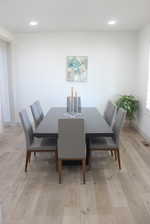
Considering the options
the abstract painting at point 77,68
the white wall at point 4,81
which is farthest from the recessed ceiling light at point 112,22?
the white wall at point 4,81

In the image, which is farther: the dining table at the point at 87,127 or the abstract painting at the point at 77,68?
the abstract painting at the point at 77,68

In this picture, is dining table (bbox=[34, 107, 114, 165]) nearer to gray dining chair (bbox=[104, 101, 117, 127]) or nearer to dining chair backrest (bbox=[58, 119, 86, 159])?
dining chair backrest (bbox=[58, 119, 86, 159])

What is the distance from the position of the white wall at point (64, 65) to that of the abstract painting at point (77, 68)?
114 mm

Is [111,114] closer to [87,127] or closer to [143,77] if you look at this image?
[87,127]

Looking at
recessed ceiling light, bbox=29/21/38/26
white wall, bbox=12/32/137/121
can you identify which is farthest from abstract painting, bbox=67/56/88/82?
recessed ceiling light, bbox=29/21/38/26

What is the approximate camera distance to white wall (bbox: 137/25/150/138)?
4520mm

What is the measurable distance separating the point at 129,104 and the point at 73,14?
8.33ft

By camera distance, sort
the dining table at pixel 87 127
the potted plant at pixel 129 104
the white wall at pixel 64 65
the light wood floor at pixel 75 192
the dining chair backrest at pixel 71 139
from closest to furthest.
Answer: the light wood floor at pixel 75 192
the dining chair backrest at pixel 71 139
the dining table at pixel 87 127
the potted plant at pixel 129 104
the white wall at pixel 64 65

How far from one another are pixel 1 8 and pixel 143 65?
3.37 meters

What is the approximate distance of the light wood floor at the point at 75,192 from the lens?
2.08 meters

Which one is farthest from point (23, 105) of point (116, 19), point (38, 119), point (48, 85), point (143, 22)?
point (143, 22)

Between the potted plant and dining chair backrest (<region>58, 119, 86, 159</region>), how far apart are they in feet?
8.76

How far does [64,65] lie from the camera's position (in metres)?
5.36

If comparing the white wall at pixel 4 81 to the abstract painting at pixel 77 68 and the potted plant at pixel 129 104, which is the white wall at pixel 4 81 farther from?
the potted plant at pixel 129 104
